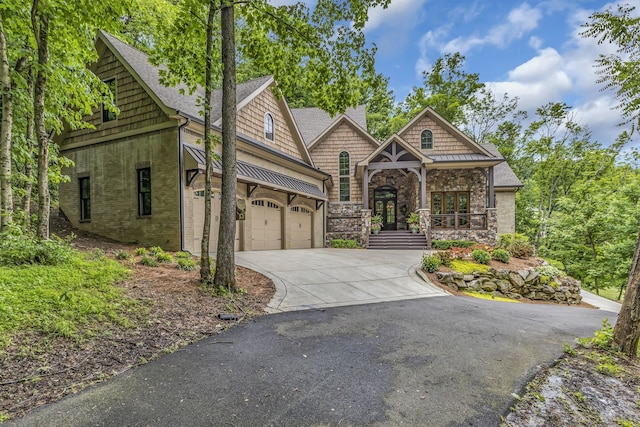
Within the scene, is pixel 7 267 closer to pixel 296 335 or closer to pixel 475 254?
pixel 296 335

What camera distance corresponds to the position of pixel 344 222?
1883 centimetres

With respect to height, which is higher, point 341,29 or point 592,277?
point 341,29

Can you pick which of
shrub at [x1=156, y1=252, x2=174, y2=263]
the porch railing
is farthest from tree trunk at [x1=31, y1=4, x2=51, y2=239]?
the porch railing

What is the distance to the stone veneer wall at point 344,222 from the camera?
18.4 metres

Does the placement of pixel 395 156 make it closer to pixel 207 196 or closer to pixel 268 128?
pixel 268 128

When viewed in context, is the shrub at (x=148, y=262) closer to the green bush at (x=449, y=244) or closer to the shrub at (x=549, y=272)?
the shrub at (x=549, y=272)

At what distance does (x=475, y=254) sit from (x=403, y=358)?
9.04 m

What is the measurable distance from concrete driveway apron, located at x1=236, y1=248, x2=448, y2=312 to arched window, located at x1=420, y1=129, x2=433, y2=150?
1047 centimetres

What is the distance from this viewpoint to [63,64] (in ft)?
25.3

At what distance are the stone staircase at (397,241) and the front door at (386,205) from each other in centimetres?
328

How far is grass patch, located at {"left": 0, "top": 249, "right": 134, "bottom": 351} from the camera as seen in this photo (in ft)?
12.0

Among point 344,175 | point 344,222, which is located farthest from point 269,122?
point 344,222

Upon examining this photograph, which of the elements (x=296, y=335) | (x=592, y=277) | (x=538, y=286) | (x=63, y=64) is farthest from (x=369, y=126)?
(x=296, y=335)

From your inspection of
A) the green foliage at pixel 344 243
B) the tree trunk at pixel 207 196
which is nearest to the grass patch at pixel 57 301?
the tree trunk at pixel 207 196
